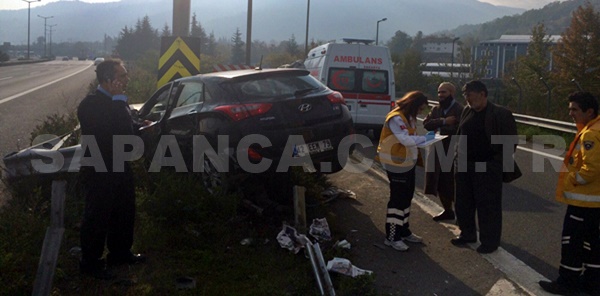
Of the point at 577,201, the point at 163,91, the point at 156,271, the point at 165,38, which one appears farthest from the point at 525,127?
the point at 156,271

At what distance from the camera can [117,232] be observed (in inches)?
210

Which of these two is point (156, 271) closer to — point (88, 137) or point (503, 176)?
point (88, 137)

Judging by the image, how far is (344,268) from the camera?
17.0 feet

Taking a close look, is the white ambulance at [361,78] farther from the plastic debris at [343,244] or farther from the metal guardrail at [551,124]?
the plastic debris at [343,244]

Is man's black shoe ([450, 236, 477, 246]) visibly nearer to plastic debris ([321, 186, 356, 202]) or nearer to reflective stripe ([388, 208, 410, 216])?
reflective stripe ([388, 208, 410, 216])

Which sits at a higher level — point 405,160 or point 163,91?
point 163,91

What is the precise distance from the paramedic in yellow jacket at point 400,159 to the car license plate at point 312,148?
3.32 ft

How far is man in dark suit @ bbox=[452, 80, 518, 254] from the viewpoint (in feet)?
19.9

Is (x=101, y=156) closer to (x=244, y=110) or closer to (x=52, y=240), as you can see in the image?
(x=52, y=240)

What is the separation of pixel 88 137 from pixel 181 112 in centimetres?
278

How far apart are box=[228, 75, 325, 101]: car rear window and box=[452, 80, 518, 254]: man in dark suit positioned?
203 centimetres

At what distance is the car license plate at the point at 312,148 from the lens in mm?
6996

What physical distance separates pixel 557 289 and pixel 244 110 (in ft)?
11.9

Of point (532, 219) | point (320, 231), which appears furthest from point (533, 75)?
point (320, 231)
